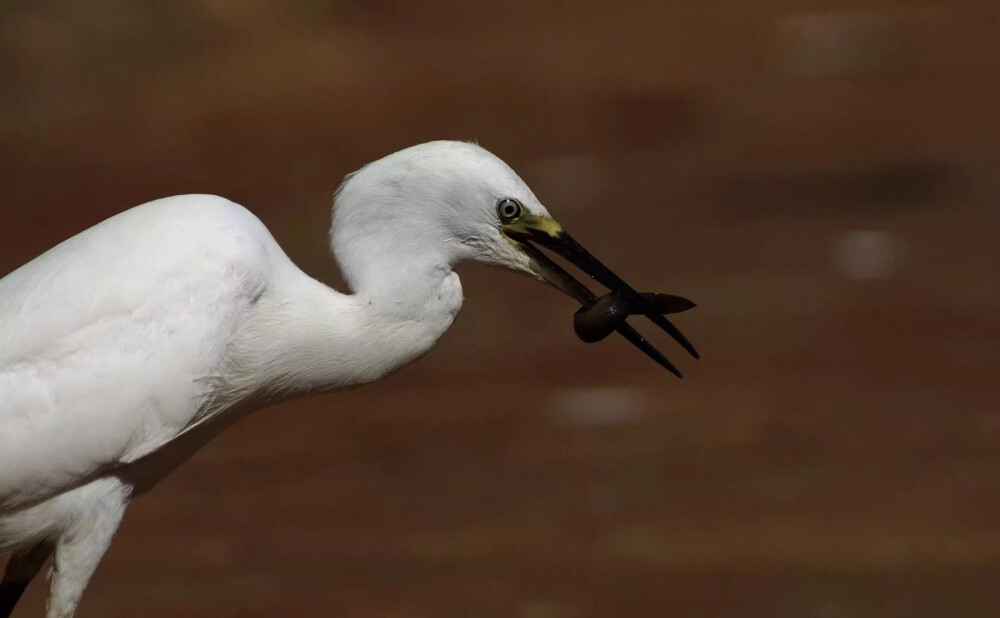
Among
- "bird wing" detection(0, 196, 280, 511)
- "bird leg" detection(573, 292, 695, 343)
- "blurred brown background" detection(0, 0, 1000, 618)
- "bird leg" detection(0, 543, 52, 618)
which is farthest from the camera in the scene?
"blurred brown background" detection(0, 0, 1000, 618)

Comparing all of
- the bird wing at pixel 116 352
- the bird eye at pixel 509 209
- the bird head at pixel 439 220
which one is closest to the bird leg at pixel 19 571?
the bird wing at pixel 116 352

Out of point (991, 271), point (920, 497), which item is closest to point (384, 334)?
point (920, 497)

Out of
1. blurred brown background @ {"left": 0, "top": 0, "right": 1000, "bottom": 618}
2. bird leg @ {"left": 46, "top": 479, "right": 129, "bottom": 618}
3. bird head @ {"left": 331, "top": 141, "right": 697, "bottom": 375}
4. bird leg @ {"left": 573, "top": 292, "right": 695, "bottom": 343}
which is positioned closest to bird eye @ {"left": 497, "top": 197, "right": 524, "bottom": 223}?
bird head @ {"left": 331, "top": 141, "right": 697, "bottom": 375}

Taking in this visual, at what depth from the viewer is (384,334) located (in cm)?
281

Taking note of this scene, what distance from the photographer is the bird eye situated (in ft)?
8.89

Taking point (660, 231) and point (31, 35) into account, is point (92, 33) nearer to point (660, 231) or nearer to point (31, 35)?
point (31, 35)

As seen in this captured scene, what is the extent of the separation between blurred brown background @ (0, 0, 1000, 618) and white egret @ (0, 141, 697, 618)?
2406 mm

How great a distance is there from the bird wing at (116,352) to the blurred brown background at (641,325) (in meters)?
2.50

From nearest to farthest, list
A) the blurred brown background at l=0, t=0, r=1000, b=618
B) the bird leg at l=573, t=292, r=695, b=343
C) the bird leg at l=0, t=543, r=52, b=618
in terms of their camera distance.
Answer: the bird leg at l=573, t=292, r=695, b=343 → the bird leg at l=0, t=543, r=52, b=618 → the blurred brown background at l=0, t=0, r=1000, b=618

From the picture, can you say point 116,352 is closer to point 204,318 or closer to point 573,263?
point 204,318

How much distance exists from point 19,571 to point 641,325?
3711 mm

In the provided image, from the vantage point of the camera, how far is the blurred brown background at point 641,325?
5422mm

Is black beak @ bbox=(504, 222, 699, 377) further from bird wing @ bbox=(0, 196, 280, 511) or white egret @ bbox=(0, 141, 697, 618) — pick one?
bird wing @ bbox=(0, 196, 280, 511)

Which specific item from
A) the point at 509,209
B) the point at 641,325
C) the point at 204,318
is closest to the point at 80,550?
the point at 204,318
